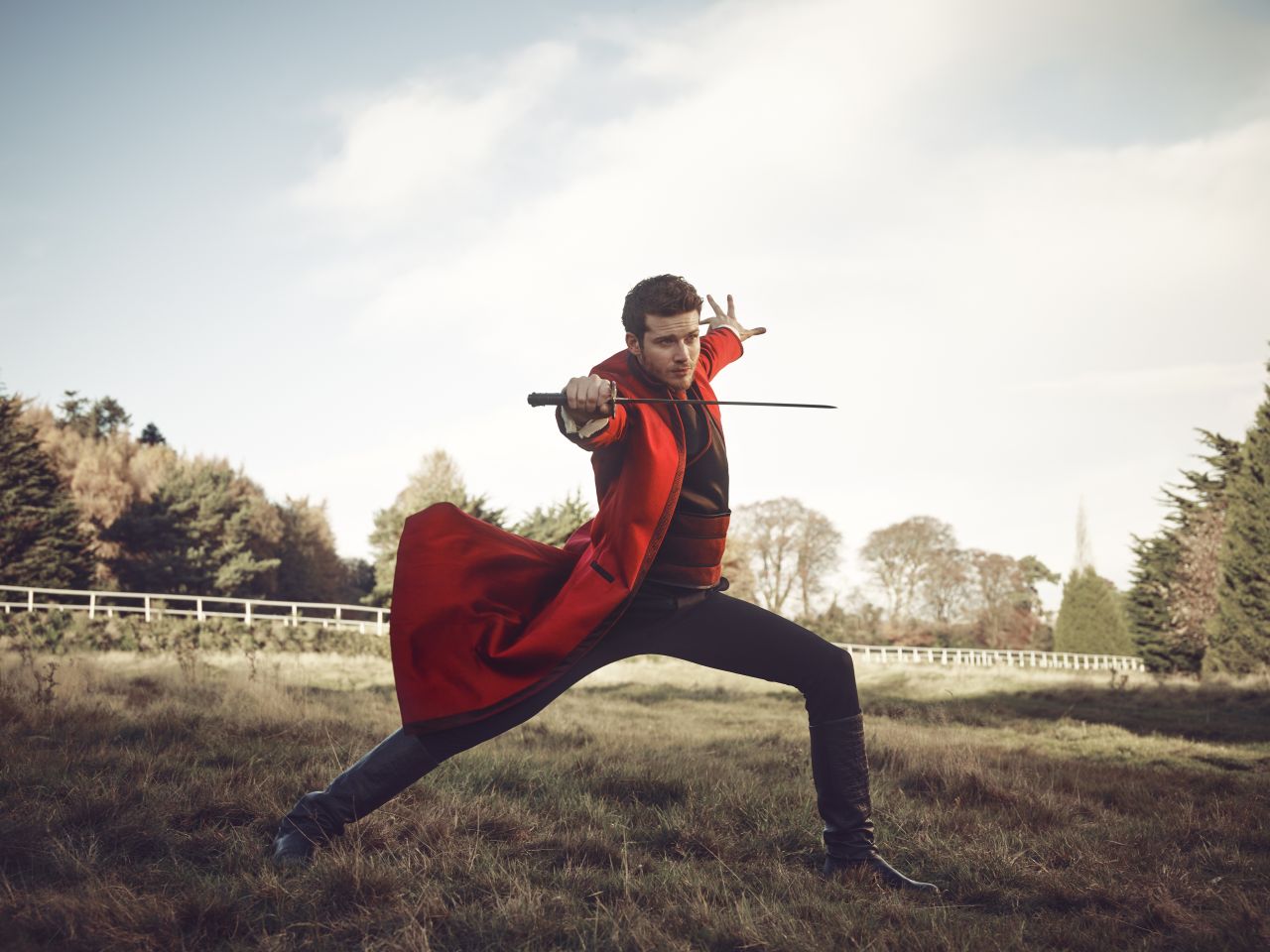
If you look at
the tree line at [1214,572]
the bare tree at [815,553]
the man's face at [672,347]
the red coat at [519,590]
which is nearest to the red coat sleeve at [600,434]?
the red coat at [519,590]

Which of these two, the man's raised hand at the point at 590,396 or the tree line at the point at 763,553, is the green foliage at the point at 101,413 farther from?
the man's raised hand at the point at 590,396

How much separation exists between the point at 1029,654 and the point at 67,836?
38.5m

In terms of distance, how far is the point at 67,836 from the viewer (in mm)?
3062

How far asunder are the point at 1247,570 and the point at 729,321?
75.9 ft

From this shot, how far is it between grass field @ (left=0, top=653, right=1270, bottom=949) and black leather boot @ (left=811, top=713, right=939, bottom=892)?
6.4 inches

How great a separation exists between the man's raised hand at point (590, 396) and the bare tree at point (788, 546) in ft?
125

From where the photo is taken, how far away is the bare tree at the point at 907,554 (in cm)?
4259

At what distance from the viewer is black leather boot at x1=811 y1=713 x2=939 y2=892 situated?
3248mm

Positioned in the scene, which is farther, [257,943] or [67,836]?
[67,836]

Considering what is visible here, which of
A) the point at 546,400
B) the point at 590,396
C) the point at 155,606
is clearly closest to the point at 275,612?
the point at 155,606

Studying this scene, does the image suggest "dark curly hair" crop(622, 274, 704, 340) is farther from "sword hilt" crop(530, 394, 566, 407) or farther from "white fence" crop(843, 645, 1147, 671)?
"white fence" crop(843, 645, 1147, 671)

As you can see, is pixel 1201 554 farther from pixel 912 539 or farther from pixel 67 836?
pixel 67 836

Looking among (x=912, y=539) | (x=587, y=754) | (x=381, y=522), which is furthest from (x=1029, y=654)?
(x=587, y=754)

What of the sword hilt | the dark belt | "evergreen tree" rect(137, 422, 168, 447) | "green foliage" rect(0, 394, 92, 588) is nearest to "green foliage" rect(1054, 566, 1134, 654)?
"green foliage" rect(0, 394, 92, 588)
